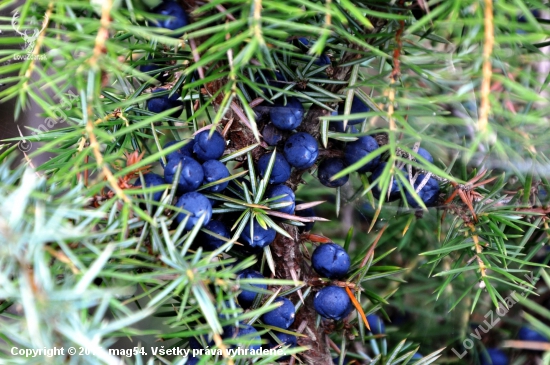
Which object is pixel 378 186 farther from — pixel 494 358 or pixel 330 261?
pixel 494 358

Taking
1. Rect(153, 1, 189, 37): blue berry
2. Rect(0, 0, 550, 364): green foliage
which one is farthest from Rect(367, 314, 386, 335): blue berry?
Rect(153, 1, 189, 37): blue berry

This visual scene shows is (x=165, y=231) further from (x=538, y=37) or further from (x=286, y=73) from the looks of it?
(x=538, y=37)

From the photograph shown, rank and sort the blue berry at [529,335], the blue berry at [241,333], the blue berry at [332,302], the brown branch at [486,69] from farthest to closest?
the blue berry at [529,335] → the blue berry at [332,302] → the blue berry at [241,333] → the brown branch at [486,69]

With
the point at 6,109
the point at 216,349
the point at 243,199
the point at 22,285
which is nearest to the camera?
the point at 22,285

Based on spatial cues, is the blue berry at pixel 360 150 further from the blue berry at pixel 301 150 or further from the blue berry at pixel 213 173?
the blue berry at pixel 213 173

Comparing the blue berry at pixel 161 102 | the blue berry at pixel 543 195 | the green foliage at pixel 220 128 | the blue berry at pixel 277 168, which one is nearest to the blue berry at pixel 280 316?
the green foliage at pixel 220 128

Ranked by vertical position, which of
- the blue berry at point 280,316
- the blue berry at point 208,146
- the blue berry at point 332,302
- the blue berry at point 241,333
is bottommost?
the blue berry at point 332,302

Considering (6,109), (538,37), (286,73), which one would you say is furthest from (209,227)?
(6,109)
